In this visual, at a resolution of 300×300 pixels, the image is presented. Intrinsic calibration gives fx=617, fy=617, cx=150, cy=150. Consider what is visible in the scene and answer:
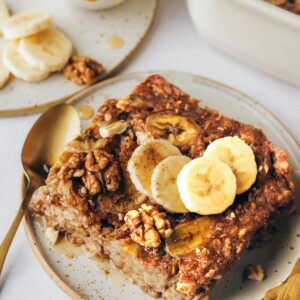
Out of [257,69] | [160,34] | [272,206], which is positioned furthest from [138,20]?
[272,206]

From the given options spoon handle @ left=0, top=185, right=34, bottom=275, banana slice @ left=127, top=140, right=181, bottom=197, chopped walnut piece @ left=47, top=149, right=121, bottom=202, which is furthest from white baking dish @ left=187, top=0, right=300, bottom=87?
spoon handle @ left=0, top=185, right=34, bottom=275

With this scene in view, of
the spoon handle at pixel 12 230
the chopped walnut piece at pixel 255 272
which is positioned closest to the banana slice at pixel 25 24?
the spoon handle at pixel 12 230

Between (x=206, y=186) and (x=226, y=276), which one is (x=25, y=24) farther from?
(x=226, y=276)

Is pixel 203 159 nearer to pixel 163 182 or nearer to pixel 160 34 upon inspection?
pixel 163 182

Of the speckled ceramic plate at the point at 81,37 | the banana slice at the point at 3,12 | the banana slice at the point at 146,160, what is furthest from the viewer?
the banana slice at the point at 3,12

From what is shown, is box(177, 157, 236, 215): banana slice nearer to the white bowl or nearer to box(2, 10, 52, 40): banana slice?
box(2, 10, 52, 40): banana slice

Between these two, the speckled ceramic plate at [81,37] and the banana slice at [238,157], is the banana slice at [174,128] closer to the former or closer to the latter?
the banana slice at [238,157]
